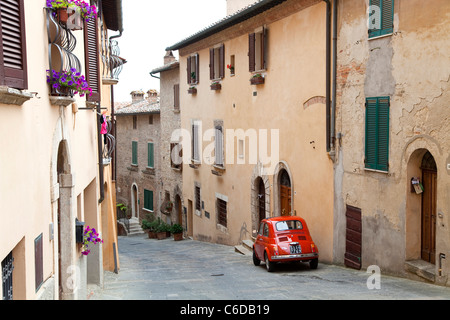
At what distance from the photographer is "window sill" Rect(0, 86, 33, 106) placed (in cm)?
489

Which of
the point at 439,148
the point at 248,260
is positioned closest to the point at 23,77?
the point at 439,148

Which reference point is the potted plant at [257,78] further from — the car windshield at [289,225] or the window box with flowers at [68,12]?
the window box with flowers at [68,12]

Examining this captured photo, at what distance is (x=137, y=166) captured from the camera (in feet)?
121

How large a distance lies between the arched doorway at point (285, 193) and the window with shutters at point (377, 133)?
4.64 metres

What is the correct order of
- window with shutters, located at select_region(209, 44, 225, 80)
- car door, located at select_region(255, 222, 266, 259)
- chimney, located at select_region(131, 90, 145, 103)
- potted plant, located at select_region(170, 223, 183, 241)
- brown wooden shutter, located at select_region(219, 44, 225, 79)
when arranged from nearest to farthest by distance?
car door, located at select_region(255, 222, 266, 259) < brown wooden shutter, located at select_region(219, 44, 225, 79) < window with shutters, located at select_region(209, 44, 225, 80) < potted plant, located at select_region(170, 223, 183, 241) < chimney, located at select_region(131, 90, 145, 103)

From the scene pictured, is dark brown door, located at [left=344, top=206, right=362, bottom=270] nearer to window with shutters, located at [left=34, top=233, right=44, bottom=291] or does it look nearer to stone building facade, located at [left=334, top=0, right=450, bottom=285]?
stone building facade, located at [left=334, top=0, right=450, bottom=285]

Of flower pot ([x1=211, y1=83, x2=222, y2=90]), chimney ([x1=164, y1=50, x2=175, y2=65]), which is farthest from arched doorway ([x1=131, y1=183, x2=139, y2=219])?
flower pot ([x1=211, y1=83, x2=222, y2=90])

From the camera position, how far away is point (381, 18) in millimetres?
12211

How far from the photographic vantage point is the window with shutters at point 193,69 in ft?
82.6

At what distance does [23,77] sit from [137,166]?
31622 millimetres

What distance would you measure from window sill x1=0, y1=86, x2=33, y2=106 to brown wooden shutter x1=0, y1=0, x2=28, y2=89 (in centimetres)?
10

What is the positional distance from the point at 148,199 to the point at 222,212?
512 inches

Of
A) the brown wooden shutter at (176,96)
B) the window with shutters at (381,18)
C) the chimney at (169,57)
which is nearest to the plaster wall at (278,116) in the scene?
the window with shutters at (381,18)

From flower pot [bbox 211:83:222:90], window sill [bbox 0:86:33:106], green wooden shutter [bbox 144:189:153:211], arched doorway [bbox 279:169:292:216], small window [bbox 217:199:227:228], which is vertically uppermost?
flower pot [bbox 211:83:222:90]
